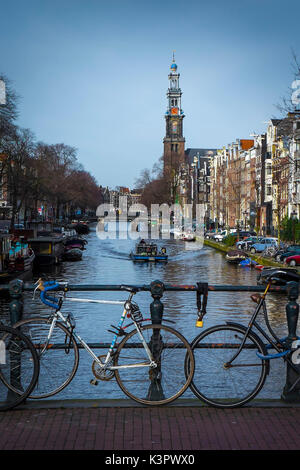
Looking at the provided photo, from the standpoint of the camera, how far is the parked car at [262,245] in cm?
5338

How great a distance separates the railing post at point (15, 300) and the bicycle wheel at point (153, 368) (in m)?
1.09

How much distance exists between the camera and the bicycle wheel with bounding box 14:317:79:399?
6.21 meters

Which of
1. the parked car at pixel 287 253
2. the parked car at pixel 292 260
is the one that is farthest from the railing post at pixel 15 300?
the parked car at pixel 287 253

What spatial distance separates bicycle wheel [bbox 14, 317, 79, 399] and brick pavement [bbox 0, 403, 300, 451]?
Result: 321 mm

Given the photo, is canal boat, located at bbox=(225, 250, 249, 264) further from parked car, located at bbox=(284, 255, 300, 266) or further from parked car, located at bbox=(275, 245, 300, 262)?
parked car, located at bbox=(284, 255, 300, 266)

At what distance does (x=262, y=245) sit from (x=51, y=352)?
160 feet

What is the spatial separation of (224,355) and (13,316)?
220cm

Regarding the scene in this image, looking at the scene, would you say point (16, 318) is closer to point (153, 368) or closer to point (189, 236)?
point (153, 368)

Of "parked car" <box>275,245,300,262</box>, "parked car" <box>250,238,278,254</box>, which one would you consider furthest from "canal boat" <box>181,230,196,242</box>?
"parked car" <box>275,245,300,262</box>

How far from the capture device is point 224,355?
642cm
